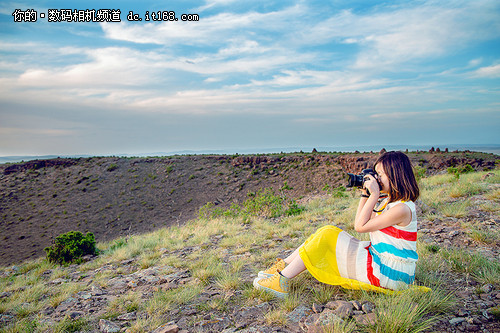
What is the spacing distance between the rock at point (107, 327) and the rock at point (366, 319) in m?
2.53

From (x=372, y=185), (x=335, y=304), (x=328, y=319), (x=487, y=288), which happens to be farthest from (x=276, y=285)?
(x=487, y=288)

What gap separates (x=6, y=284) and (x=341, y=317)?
7.54 meters

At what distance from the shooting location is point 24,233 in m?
24.8

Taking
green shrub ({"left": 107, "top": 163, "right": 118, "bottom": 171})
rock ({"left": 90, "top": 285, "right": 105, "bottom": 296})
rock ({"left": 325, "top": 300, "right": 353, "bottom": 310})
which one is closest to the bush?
rock ({"left": 90, "top": 285, "right": 105, "bottom": 296})

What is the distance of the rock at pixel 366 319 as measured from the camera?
8.74 ft

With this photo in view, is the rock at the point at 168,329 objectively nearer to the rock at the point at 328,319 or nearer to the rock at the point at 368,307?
the rock at the point at 328,319

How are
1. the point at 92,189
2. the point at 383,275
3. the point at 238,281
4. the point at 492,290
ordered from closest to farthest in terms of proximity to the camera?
the point at 383,275 < the point at 492,290 < the point at 238,281 < the point at 92,189

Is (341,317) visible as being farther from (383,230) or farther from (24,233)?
(24,233)

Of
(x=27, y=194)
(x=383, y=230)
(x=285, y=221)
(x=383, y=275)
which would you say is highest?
(x=383, y=230)

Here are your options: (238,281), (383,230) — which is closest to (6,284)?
(238,281)

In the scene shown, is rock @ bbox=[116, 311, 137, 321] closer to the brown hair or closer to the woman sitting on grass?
the woman sitting on grass

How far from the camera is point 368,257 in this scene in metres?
3.08

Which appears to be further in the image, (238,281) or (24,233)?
(24,233)

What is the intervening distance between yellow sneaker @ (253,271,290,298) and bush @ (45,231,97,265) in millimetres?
6507
